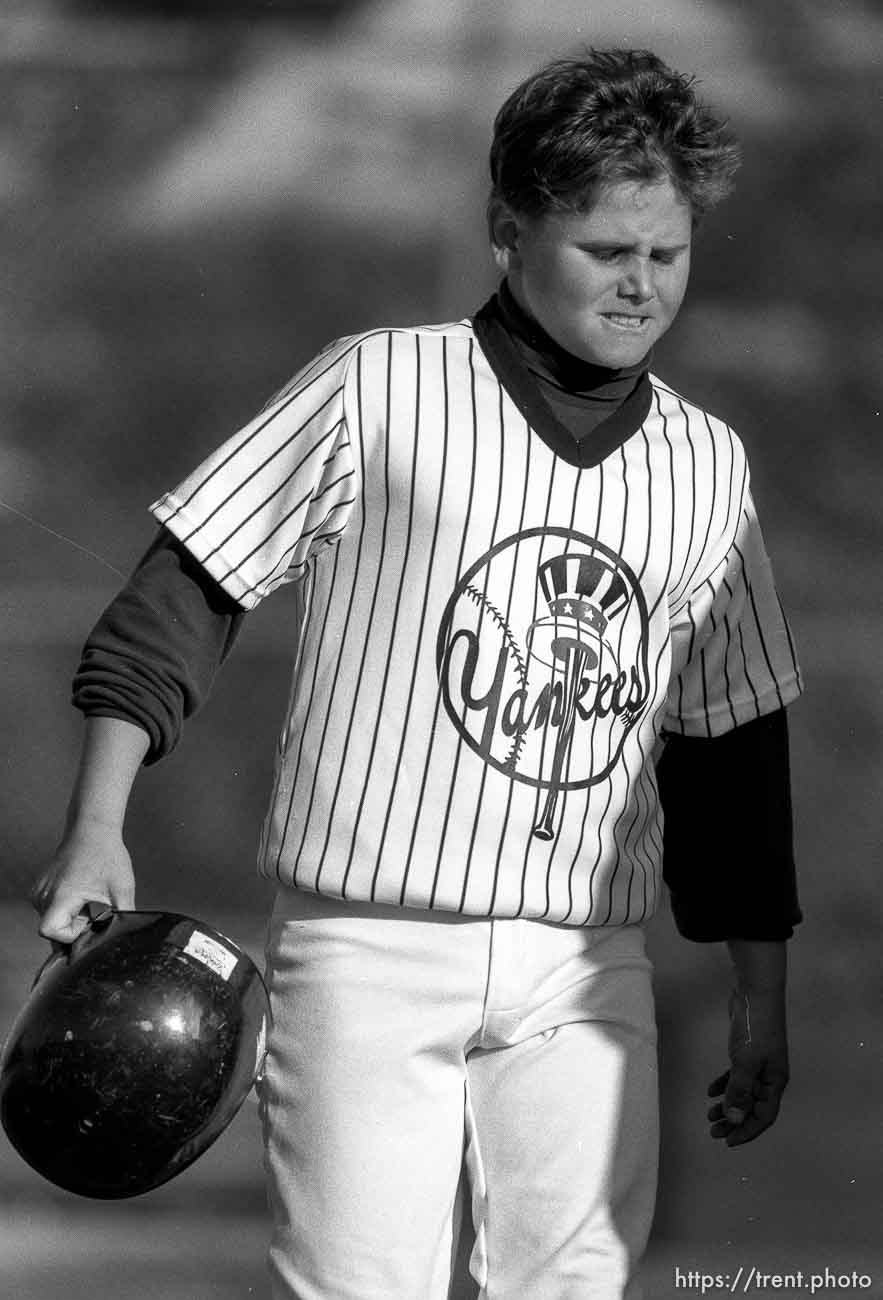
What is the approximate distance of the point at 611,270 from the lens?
5.83 feet

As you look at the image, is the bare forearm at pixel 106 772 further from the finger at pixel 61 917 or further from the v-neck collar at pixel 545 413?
the v-neck collar at pixel 545 413

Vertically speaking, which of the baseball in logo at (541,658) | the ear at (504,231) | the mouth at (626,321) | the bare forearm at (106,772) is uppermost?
the ear at (504,231)

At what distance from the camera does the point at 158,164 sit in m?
2.73

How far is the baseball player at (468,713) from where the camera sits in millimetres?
1724

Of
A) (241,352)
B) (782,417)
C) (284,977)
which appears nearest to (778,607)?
(284,977)

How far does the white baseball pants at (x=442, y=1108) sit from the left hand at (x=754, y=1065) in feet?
0.75

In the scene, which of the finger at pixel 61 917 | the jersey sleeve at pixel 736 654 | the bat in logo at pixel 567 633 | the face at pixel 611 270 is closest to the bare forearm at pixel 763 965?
the jersey sleeve at pixel 736 654

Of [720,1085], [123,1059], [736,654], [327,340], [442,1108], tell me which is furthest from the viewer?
[327,340]

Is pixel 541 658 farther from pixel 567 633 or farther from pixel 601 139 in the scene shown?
pixel 601 139

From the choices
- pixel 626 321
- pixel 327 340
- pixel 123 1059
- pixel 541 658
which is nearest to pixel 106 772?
pixel 123 1059

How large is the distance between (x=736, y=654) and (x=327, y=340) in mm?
991

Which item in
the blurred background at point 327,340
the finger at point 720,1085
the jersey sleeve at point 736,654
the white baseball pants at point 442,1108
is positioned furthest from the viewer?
the blurred background at point 327,340

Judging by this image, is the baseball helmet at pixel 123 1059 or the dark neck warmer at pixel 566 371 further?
the dark neck warmer at pixel 566 371

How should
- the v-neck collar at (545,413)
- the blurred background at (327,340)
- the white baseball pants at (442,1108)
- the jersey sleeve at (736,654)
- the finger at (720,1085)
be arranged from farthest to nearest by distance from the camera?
1. the blurred background at (327,340)
2. the finger at (720,1085)
3. the jersey sleeve at (736,654)
4. the v-neck collar at (545,413)
5. the white baseball pants at (442,1108)
